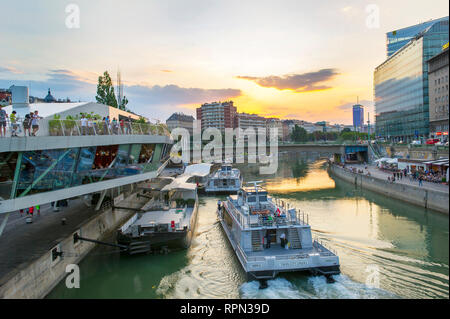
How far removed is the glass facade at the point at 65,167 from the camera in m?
13.8

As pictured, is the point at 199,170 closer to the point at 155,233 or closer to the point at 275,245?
the point at 155,233

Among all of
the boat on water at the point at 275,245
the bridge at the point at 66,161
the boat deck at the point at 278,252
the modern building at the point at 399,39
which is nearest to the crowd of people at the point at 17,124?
the bridge at the point at 66,161

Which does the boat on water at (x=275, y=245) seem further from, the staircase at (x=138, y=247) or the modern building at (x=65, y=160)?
the modern building at (x=65, y=160)

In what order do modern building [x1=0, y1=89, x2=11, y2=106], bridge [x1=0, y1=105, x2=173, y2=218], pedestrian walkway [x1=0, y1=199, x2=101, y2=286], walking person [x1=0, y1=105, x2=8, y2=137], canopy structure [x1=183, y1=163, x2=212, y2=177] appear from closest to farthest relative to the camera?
1. walking person [x1=0, y1=105, x2=8, y2=137]
2. bridge [x1=0, y1=105, x2=173, y2=218]
3. pedestrian walkway [x1=0, y1=199, x2=101, y2=286]
4. modern building [x1=0, y1=89, x2=11, y2=106]
5. canopy structure [x1=183, y1=163, x2=212, y2=177]

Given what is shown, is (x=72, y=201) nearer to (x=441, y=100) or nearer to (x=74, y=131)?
(x=74, y=131)

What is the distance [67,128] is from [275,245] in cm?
1345

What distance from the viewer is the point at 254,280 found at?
648 inches

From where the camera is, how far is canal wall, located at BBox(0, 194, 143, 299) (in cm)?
1297

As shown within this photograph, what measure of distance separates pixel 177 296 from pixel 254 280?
4.01m

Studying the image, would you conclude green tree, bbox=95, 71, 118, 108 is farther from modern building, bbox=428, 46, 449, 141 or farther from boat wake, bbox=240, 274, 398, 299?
modern building, bbox=428, 46, 449, 141

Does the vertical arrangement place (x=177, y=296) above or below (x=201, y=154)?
below

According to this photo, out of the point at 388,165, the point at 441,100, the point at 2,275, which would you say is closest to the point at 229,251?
the point at 2,275

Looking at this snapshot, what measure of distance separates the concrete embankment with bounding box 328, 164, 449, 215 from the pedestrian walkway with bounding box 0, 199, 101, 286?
70.5 ft

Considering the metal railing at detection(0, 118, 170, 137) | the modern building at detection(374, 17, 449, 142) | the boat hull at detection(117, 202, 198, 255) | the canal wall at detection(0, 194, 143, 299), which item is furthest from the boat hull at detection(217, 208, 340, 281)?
the modern building at detection(374, 17, 449, 142)
